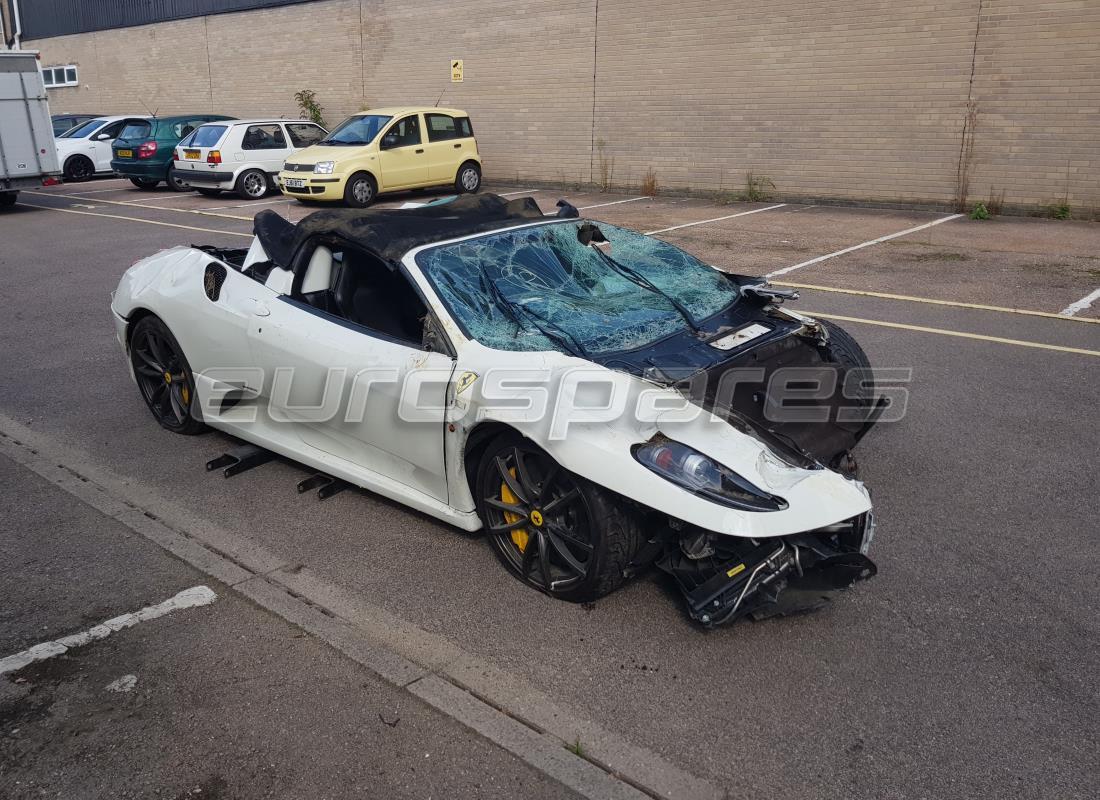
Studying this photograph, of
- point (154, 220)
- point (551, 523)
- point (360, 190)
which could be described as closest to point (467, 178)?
point (360, 190)

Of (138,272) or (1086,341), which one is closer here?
(138,272)

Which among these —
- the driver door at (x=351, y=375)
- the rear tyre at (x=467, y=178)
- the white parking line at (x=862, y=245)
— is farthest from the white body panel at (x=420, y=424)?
the rear tyre at (x=467, y=178)

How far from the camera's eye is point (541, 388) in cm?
387

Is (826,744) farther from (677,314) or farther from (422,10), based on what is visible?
(422,10)

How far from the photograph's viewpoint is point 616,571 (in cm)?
371

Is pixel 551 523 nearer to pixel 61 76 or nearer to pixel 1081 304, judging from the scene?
pixel 1081 304

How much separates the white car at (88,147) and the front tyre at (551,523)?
23.0 metres

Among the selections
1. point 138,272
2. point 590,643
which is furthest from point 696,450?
point 138,272

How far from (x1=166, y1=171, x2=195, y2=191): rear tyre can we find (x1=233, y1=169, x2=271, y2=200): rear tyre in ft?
4.69

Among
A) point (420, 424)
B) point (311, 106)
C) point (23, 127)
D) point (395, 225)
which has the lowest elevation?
point (420, 424)

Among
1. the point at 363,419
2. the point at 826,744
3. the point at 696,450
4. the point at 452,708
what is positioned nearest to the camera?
the point at 826,744

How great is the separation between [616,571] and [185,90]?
31.0 meters

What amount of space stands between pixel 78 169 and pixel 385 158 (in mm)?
10766

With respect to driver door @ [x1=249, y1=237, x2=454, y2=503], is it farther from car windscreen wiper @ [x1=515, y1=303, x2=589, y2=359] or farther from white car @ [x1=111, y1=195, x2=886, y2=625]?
car windscreen wiper @ [x1=515, y1=303, x2=589, y2=359]
